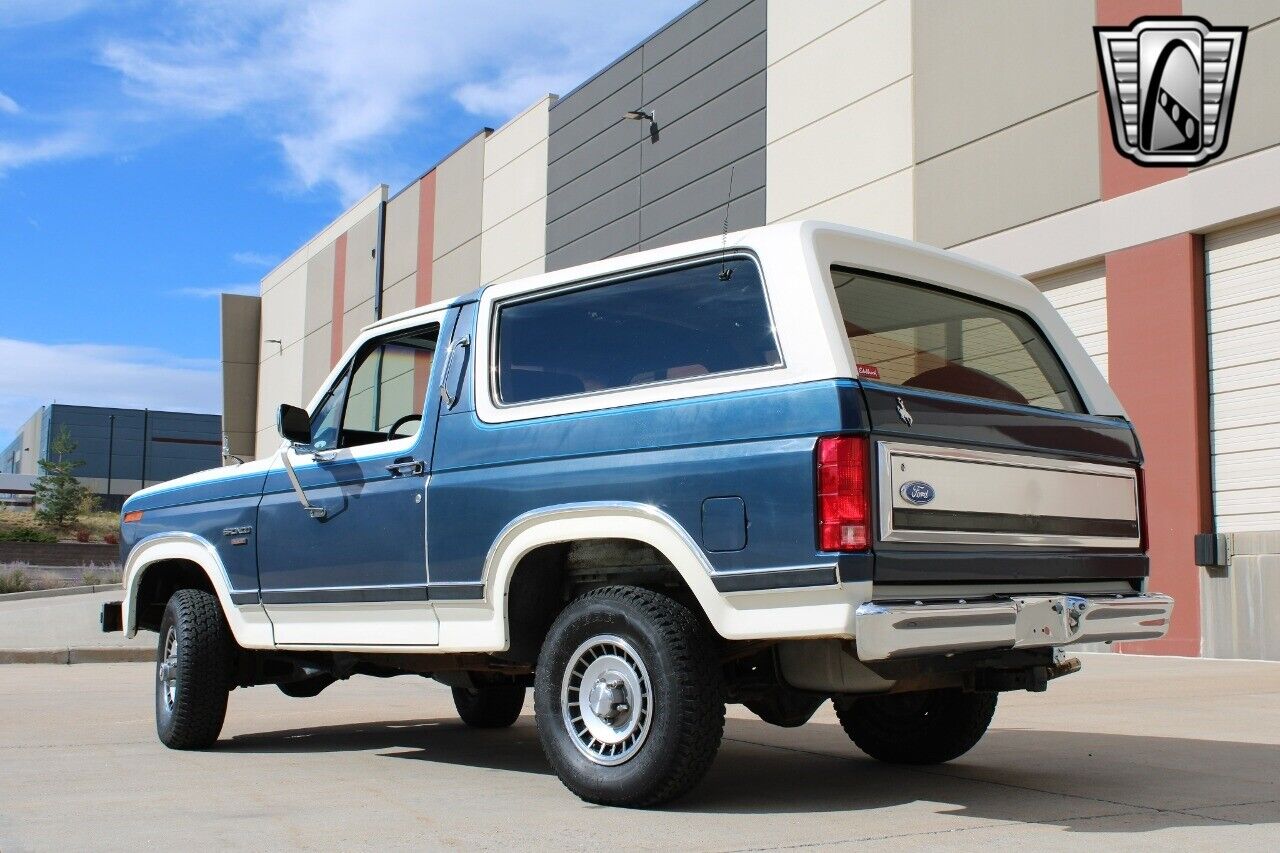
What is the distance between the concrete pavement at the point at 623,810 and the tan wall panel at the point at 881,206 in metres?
10.3

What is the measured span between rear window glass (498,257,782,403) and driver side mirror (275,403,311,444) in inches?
47.9

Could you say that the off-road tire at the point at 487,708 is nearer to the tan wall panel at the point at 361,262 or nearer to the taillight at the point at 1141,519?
the taillight at the point at 1141,519

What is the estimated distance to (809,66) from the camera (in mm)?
20344

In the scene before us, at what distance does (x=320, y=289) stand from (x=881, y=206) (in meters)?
25.2

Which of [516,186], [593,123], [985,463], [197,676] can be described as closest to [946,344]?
[985,463]

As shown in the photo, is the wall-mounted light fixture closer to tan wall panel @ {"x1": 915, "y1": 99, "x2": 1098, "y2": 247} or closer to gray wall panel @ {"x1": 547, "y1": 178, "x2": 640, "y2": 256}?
gray wall panel @ {"x1": 547, "y1": 178, "x2": 640, "y2": 256}

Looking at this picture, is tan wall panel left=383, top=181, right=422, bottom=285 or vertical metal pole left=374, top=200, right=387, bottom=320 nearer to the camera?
tan wall panel left=383, top=181, right=422, bottom=285

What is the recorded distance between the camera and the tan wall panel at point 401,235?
34250 mm

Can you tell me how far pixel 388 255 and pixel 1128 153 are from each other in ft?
79.0

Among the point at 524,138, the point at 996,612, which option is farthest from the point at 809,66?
the point at 996,612

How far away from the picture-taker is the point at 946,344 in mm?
5359

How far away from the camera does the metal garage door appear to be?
1538 centimetres

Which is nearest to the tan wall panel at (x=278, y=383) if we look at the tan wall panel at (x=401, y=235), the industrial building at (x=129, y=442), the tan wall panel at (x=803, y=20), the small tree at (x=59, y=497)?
the tan wall panel at (x=401, y=235)

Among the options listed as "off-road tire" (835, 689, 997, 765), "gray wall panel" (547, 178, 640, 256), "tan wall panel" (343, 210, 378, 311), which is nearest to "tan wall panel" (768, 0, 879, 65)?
"gray wall panel" (547, 178, 640, 256)
